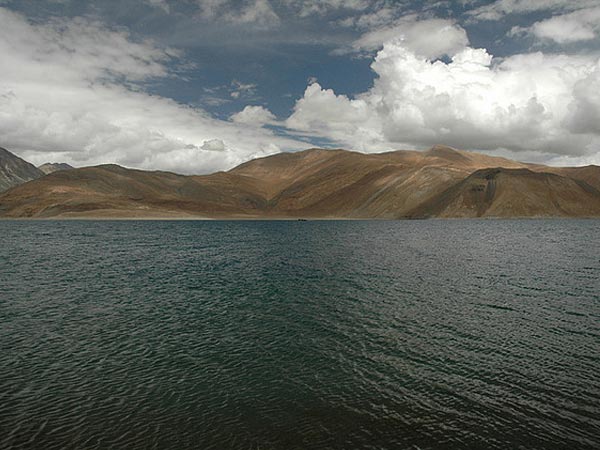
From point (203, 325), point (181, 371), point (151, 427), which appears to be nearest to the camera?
point (151, 427)

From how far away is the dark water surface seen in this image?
14477 millimetres

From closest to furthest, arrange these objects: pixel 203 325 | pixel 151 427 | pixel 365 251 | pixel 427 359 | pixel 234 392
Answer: pixel 151 427 → pixel 234 392 → pixel 427 359 → pixel 203 325 → pixel 365 251

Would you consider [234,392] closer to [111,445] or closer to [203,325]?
[111,445]

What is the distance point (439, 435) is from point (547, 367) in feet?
30.1

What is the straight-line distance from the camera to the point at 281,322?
28.4 metres

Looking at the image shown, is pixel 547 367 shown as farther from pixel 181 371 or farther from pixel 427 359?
pixel 181 371

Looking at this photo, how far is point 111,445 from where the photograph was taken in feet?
44.2

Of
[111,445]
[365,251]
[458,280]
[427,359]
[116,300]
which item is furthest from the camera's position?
[365,251]

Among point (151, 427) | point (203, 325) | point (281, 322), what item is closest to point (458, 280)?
point (281, 322)

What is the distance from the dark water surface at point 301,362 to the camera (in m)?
14.5

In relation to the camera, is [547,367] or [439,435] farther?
[547,367]

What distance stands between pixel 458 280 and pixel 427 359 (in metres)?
23.9

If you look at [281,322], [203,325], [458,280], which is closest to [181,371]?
[203,325]

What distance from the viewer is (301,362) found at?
833 inches
